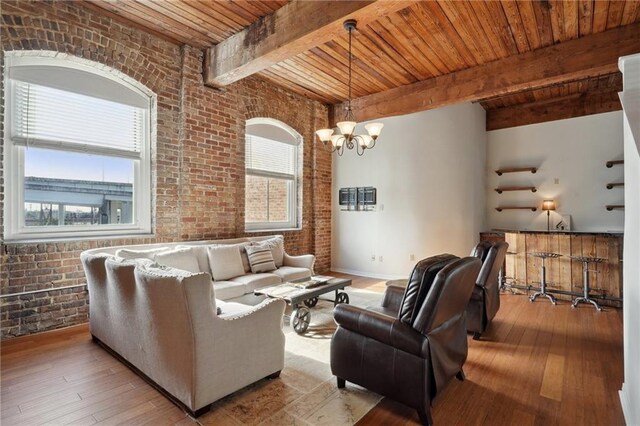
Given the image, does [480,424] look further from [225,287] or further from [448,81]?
[448,81]

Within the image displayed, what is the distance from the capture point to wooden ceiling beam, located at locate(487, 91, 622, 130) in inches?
247

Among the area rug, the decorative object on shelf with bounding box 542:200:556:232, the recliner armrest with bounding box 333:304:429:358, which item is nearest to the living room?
the area rug

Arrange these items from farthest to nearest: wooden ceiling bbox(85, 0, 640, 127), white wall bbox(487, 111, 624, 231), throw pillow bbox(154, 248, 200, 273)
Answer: white wall bbox(487, 111, 624, 231) → throw pillow bbox(154, 248, 200, 273) → wooden ceiling bbox(85, 0, 640, 127)

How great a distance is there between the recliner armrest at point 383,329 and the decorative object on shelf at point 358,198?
430cm

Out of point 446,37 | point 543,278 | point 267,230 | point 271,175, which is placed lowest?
point 543,278

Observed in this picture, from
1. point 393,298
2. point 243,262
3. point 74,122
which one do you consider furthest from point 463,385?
point 74,122

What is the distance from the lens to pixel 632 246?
6.24 feet

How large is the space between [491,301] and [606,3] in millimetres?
3160

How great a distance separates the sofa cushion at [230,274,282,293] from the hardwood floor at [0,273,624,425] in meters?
1.47

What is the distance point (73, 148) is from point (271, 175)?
2.84 metres

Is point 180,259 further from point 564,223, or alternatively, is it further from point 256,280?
point 564,223

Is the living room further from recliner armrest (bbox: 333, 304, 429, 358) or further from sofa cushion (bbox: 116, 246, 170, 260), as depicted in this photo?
recliner armrest (bbox: 333, 304, 429, 358)

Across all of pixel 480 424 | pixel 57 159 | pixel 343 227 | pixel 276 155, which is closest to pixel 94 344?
pixel 57 159

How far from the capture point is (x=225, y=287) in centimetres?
364
